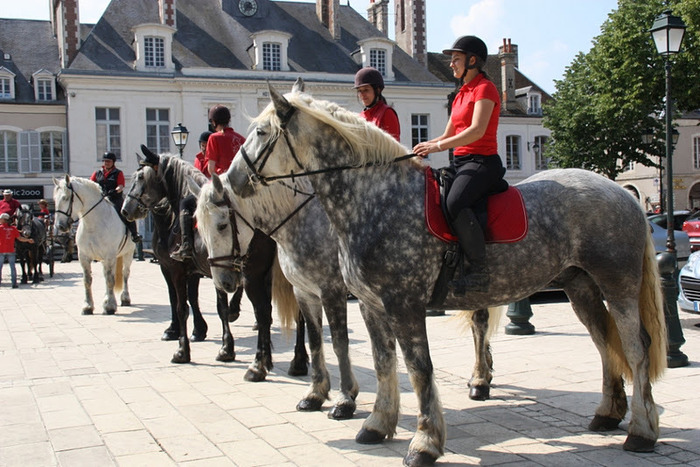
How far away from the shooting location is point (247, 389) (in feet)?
22.2

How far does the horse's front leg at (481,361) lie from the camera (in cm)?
621

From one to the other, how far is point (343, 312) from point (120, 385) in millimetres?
2629

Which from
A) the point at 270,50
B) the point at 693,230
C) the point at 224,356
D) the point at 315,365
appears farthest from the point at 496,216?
the point at 270,50

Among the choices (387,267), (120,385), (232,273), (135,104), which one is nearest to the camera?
(387,267)

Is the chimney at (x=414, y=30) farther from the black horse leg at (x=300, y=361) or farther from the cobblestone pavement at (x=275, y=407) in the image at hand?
the black horse leg at (x=300, y=361)

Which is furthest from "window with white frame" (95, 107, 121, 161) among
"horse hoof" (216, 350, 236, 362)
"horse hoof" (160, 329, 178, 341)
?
"horse hoof" (216, 350, 236, 362)

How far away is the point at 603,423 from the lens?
17.0ft

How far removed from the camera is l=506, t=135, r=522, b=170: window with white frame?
45156mm

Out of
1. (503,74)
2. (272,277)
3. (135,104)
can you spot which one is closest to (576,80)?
(503,74)

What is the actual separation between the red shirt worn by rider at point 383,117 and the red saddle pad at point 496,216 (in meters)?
1.29

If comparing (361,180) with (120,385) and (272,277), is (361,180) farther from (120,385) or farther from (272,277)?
(120,385)

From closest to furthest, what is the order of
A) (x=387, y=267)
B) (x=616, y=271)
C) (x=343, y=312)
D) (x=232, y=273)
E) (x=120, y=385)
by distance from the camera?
(x=387, y=267) < (x=616, y=271) < (x=343, y=312) < (x=232, y=273) < (x=120, y=385)

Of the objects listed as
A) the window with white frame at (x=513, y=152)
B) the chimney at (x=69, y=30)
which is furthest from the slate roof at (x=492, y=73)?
the chimney at (x=69, y=30)

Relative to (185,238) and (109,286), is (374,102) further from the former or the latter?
(109,286)
